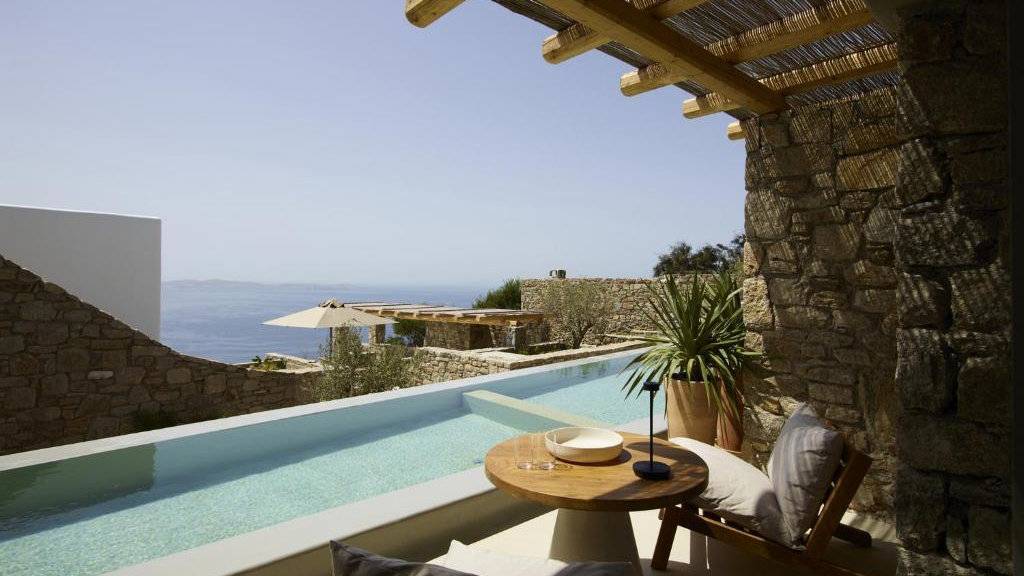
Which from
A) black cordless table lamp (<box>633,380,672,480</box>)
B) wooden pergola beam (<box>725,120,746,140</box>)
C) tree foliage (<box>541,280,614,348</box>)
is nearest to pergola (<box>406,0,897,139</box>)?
wooden pergola beam (<box>725,120,746,140</box>)

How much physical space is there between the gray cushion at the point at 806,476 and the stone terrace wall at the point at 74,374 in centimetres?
783

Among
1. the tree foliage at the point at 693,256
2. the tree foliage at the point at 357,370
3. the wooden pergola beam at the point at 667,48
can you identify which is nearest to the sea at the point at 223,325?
the tree foliage at the point at 693,256

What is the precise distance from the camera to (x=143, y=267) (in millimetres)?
13617

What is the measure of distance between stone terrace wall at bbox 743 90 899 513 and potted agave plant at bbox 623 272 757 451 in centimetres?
15

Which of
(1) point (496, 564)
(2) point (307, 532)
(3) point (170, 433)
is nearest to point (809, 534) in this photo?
(1) point (496, 564)

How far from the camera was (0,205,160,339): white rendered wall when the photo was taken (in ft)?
39.4

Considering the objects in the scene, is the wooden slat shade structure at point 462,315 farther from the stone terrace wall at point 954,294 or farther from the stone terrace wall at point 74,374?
the stone terrace wall at point 954,294

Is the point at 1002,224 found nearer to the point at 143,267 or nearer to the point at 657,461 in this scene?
the point at 657,461

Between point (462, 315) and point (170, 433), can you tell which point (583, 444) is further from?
point (462, 315)

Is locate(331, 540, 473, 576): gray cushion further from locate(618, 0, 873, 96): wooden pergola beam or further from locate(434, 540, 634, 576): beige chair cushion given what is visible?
locate(618, 0, 873, 96): wooden pergola beam

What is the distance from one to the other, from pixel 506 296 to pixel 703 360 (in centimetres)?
1269

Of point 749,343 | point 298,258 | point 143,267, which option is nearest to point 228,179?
point 143,267

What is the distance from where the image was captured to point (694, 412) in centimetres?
383

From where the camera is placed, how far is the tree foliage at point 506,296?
16344 millimetres
